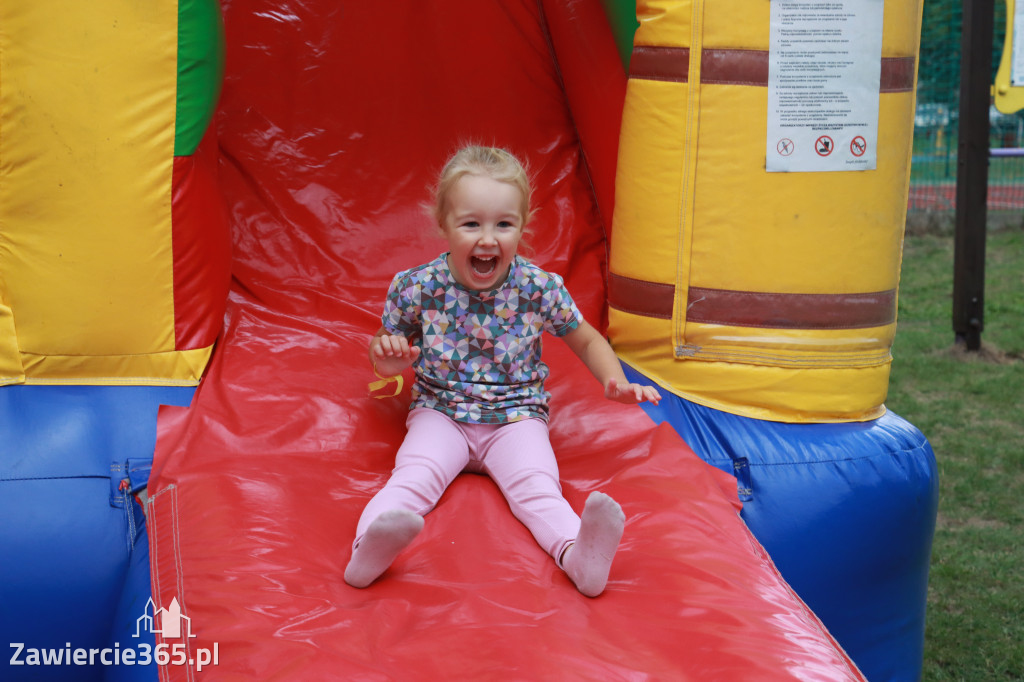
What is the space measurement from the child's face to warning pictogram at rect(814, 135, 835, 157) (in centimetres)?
64

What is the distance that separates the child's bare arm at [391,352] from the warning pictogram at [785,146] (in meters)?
0.83

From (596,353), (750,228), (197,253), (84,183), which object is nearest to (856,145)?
(750,228)

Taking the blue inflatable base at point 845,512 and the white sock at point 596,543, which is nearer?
the white sock at point 596,543

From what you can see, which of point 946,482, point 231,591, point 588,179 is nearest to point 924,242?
point 946,482

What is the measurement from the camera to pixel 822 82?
1.98 meters

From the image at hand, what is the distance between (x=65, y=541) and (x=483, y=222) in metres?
0.92

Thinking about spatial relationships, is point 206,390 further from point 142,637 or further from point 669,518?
point 669,518

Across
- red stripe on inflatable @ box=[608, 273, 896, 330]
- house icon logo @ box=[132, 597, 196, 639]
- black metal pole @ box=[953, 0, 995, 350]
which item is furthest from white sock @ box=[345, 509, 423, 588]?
black metal pole @ box=[953, 0, 995, 350]

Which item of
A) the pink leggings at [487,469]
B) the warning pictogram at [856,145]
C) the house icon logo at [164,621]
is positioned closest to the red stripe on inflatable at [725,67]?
the warning pictogram at [856,145]

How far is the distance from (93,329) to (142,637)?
656mm

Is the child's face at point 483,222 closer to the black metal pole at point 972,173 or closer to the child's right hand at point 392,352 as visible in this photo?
the child's right hand at point 392,352

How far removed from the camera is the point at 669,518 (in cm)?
170

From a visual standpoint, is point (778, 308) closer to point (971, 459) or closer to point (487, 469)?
point (487, 469)

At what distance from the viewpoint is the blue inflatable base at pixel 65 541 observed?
5.57 ft
